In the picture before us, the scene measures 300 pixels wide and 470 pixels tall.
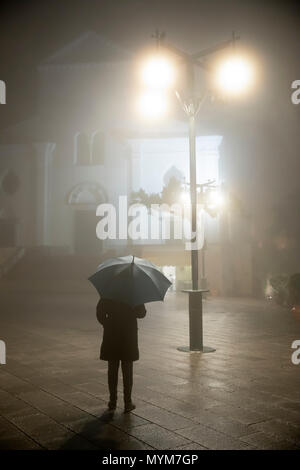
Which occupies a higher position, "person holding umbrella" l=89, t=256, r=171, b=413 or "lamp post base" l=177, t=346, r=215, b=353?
"person holding umbrella" l=89, t=256, r=171, b=413

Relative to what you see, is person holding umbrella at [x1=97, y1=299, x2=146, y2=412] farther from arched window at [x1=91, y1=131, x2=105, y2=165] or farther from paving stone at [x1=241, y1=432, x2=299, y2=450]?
arched window at [x1=91, y1=131, x2=105, y2=165]

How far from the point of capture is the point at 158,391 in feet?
20.5

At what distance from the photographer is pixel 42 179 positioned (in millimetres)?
30094

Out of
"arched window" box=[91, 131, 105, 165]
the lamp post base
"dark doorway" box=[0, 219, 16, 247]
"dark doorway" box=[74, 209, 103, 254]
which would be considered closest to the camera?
the lamp post base

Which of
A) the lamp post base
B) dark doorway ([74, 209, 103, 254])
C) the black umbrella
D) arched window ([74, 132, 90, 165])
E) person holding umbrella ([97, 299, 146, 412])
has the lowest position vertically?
the lamp post base

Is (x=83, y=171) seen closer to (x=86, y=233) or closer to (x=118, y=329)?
(x=86, y=233)

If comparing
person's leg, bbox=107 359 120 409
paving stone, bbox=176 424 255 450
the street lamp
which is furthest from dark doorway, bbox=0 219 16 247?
paving stone, bbox=176 424 255 450

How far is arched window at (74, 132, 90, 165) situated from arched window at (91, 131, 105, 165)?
1.22 feet

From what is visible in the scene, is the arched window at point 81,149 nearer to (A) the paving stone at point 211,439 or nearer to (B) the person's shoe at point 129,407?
(B) the person's shoe at point 129,407

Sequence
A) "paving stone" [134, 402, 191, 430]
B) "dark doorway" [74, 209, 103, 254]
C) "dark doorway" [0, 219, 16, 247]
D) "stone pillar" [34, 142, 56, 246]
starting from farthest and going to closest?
"dark doorway" [74, 209, 103, 254], "dark doorway" [0, 219, 16, 247], "stone pillar" [34, 142, 56, 246], "paving stone" [134, 402, 191, 430]

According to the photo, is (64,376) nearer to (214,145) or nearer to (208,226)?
(208,226)

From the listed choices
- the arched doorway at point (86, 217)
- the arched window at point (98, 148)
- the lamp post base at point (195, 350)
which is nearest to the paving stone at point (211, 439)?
the lamp post base at point (195, 350)

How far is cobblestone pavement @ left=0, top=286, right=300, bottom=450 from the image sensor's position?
14.7ft
